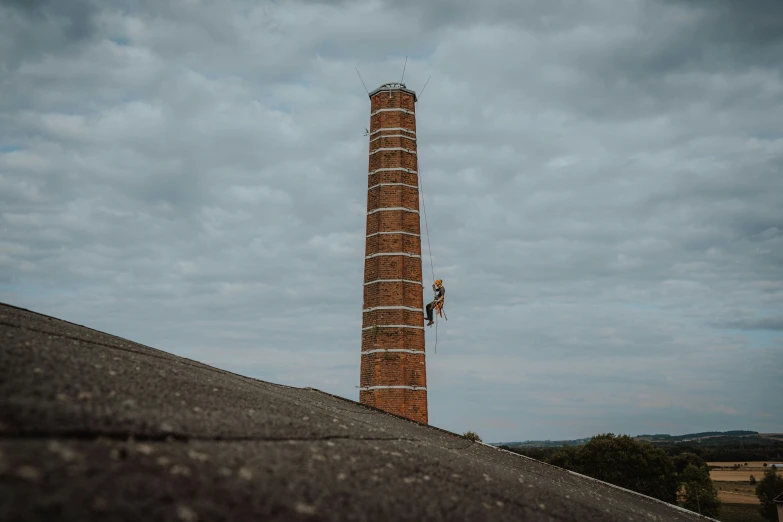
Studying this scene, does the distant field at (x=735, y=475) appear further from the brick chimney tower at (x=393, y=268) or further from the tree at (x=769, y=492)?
the brick chimney tower at (x=393, y=268)

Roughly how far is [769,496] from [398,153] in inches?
2196

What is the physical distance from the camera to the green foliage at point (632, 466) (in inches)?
1699

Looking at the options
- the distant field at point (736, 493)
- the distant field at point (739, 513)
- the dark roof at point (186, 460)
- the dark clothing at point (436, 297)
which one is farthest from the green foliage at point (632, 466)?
the dark roof at point (186, 460)

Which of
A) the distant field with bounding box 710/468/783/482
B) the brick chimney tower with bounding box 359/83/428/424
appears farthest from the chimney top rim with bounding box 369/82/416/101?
the distant field with bounding box 710/468/783/482

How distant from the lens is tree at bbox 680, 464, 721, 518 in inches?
1940

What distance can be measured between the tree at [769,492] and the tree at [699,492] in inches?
285

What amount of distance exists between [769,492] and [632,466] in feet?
79.3

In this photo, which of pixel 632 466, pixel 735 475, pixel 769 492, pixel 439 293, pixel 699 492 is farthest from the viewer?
pixel 735 475

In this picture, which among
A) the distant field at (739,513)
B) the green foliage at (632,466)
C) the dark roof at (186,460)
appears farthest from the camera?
the distant field at (739,513)

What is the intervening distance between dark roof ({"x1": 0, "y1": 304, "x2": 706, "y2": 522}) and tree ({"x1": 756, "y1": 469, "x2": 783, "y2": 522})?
207 ft

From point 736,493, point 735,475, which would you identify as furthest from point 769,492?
point 735,475

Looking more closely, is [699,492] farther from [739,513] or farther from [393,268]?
[393,268]

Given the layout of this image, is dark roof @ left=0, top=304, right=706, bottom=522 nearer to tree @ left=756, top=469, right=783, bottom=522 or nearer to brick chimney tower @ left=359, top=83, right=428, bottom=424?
brick chimney tower @ left=359, top=83, right=428, bottom=424

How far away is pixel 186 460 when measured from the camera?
3158 millimetres
